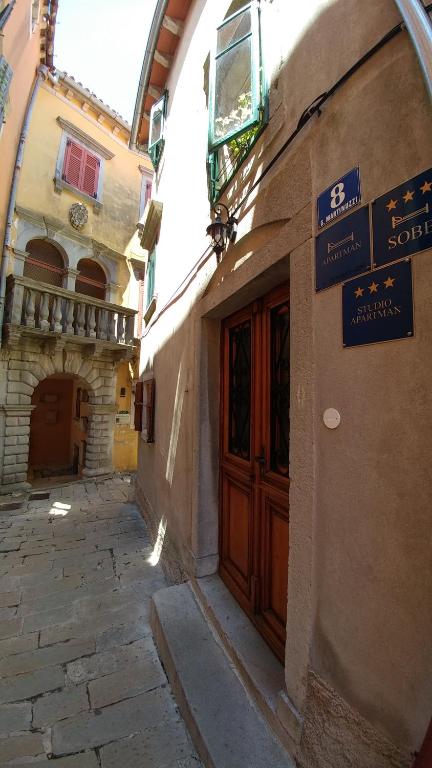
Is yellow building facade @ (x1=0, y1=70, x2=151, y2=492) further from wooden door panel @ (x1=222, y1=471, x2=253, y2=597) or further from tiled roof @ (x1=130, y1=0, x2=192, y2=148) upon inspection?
wooden door panel @ (x1=222, y1=471, x2=253, y2=597)

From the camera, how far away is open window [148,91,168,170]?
5.98m

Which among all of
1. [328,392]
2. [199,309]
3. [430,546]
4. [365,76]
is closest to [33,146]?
[199,309]

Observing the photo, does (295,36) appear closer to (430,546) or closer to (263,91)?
(263,91)

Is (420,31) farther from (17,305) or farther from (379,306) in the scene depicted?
(17,305)

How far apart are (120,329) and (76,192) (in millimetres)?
5014

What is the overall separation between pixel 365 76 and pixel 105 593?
4.87m

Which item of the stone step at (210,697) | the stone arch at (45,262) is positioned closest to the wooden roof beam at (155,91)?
the stone arch at (45,262)

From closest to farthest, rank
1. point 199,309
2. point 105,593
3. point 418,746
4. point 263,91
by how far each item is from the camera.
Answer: point 418,746
point 263,91
point 199,309
point 105,593

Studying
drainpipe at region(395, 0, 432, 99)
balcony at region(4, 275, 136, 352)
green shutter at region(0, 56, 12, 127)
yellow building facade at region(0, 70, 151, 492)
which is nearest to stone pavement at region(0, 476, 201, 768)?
drainpipe at region(395, 0, 432, 99)

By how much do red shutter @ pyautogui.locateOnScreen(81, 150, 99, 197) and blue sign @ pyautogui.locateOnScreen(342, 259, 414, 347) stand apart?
12.9 meters

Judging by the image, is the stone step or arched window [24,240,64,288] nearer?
the stone step

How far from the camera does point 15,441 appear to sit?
8.48m

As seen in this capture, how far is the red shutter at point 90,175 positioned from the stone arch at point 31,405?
6.26 m

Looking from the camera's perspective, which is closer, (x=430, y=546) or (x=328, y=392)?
(x=430, y=546)
